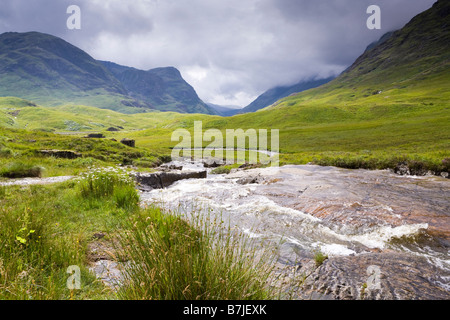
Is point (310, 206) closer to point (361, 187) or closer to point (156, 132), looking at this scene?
point (361, 187)

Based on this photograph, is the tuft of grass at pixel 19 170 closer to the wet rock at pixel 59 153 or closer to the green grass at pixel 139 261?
the wet rock at pixel 59 153

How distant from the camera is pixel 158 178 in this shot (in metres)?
18.8

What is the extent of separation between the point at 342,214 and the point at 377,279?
17.1ft

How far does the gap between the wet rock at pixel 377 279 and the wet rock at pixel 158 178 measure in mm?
13145

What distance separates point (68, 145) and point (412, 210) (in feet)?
122

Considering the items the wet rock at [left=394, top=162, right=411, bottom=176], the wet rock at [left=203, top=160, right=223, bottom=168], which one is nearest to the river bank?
the wet rock at [left=394, top=162, right=411, bottom=176]

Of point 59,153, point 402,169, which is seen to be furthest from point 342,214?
point 59,153

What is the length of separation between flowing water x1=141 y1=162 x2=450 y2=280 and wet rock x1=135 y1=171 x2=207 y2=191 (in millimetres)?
4137

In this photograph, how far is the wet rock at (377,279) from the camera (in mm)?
4152

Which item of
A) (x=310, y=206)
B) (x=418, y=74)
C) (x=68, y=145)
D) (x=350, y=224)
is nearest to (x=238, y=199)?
(x=310, y=206)

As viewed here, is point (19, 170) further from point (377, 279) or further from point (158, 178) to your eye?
point (377, 279)

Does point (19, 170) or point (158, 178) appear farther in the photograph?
point (158, 178)

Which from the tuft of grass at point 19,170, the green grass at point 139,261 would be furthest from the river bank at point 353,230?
the tuft of grass at point 19,170

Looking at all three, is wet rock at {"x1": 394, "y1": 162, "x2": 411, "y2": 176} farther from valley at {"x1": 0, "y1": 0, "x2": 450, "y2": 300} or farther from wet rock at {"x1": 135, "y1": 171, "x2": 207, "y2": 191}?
wet rock at {"x1": 135, "y1": 171, "x2": 207, "y2": 191}
